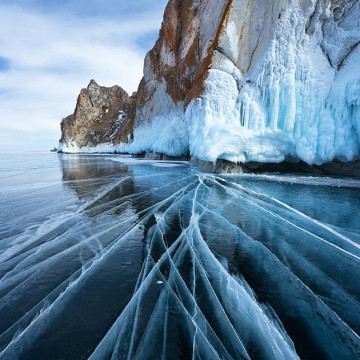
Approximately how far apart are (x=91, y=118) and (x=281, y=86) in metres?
69.5

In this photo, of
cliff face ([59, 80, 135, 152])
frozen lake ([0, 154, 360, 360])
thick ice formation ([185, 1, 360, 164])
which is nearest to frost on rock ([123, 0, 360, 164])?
thick ice formation ([185, 1, 360, 164])

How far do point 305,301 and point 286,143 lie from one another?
37.3 feet

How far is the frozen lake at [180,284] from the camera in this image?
7.38ft

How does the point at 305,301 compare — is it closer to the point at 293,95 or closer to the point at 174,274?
the point at 174,274

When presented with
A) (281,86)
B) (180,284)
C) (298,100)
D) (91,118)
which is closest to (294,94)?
(298,100)

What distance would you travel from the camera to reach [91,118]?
241 feet

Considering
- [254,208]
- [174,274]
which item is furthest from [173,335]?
[254,208]

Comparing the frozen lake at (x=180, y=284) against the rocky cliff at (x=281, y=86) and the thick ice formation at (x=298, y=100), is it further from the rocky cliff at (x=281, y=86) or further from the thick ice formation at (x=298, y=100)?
the rocky cliff at (x=281, y=86)

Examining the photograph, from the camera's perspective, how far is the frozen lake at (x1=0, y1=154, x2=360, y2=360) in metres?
2.25

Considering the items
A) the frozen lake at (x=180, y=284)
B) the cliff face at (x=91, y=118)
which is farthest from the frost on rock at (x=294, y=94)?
the cliff face at (x=91, y=118)

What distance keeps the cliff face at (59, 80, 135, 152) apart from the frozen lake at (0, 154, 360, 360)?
6877cm

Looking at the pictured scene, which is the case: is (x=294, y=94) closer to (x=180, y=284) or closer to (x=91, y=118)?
(x=180, y=284)

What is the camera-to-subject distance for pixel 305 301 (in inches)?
112

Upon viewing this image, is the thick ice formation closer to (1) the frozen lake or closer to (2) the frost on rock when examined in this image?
(2) the frost on rock
